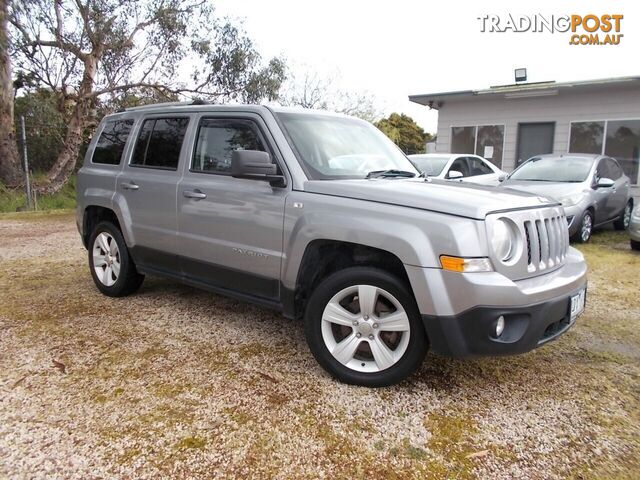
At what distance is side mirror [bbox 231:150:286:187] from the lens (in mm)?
3039

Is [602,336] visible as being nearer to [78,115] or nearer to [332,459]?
[332,459]

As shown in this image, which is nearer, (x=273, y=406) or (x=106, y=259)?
(x=273, y=406)

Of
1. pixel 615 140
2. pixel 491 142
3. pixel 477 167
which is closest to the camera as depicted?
pixel 477 167

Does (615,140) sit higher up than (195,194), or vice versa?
(615,140)

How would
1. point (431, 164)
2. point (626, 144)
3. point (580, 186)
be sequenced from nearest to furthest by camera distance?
point (580, 186) → point (431, 164) → point (626, 144)

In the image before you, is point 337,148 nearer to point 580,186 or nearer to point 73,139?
point 580,186

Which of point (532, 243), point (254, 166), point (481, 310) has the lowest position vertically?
point (481, 310)

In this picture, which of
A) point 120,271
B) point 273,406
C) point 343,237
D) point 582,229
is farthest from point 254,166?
point 582,229

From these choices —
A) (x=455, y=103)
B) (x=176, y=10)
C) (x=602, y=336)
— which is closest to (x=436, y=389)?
(x=602, y=336)

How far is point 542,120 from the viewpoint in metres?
12.2

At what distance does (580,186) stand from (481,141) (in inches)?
234

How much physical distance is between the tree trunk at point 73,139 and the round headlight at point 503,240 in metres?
17.4

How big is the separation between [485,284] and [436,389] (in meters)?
0.85

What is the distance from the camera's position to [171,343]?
141 inches
